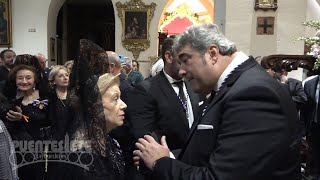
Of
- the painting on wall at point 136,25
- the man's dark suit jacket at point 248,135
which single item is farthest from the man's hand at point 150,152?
the painting on wall at point 136,25

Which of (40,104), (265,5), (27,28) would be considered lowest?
(40,104)

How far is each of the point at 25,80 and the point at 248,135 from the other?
3.03m

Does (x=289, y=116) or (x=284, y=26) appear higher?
(x=284, y=26)

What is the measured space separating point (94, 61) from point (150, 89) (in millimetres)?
905

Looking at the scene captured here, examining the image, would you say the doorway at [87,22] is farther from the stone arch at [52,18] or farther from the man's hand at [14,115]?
the man's hand at [14,115]

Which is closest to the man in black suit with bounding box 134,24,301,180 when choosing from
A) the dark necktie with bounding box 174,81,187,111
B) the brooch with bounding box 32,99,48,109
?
the dark necktie with bounding box 174,81,187,111

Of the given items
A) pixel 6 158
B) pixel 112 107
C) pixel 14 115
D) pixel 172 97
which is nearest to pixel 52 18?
pixel 14 115

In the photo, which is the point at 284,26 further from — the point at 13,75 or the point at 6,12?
the point at 6,12

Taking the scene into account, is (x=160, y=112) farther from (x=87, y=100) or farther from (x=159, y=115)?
(x=87, y=100)

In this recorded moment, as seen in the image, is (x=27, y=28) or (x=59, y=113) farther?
(x=27, y=28)

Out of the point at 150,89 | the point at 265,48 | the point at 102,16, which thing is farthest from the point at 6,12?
the point at 150,89

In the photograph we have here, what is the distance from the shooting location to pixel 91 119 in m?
2.01

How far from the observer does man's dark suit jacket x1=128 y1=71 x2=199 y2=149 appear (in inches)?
113

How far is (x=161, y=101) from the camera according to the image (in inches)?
115
